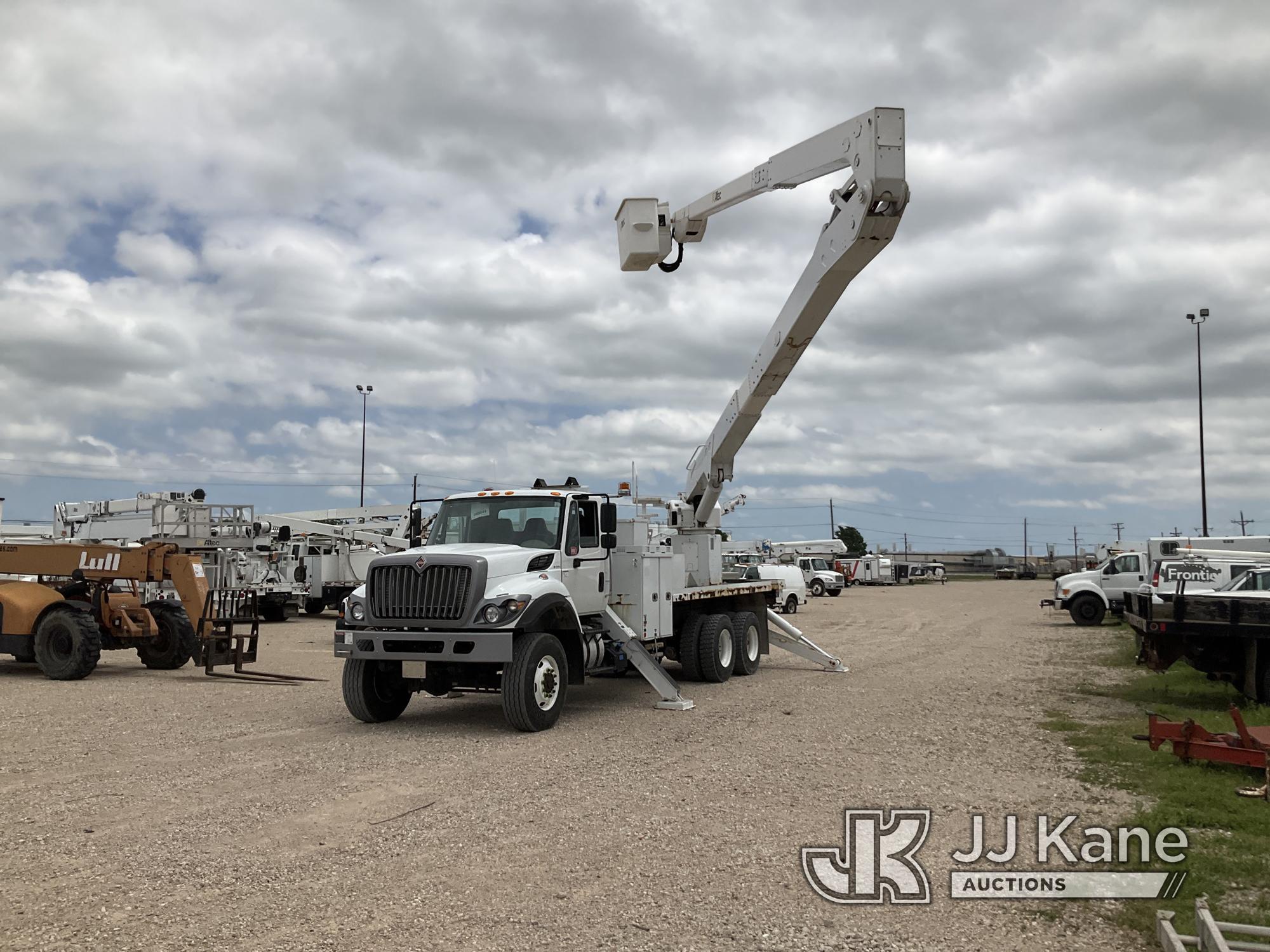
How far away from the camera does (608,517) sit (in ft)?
38.4

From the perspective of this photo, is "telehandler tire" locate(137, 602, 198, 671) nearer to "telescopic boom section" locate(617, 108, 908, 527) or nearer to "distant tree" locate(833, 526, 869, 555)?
"telescopic boom section" locate(617, 108, 908, 527)

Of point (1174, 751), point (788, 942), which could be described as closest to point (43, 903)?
point (788, 942)

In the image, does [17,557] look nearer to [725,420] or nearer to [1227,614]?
[725,420]

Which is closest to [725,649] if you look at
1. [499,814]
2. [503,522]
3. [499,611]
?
[503,522]

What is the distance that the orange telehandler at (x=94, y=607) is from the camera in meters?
14.1

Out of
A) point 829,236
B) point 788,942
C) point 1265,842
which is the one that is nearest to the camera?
point 788,942

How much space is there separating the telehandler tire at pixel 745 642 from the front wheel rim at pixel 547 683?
5.07 m

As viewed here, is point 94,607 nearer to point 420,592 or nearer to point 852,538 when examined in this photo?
point 420,592

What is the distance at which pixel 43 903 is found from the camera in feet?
16.3

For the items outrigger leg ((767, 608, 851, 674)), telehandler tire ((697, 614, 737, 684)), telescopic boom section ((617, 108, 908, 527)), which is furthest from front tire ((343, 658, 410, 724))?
outrigger leg ((767, 608, 851, 674))

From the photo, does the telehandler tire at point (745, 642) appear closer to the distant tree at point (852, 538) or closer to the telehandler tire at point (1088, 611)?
the telehandler tire at point (1088, 611)

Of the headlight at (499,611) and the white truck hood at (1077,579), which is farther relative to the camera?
the white truck hood at (1077,579)

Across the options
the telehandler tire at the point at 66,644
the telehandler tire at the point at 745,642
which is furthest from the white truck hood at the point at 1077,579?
the telehandler tire at the point at 66,644

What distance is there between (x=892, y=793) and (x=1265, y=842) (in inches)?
89.7
